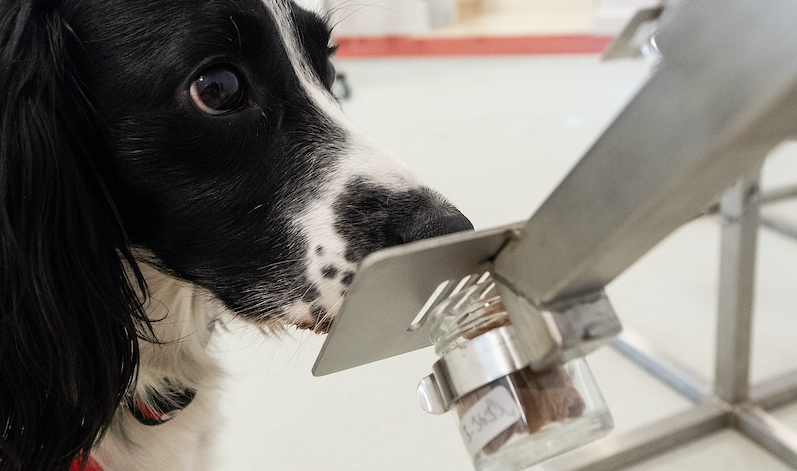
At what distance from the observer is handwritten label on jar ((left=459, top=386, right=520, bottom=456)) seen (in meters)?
0.46

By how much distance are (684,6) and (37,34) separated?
723mm

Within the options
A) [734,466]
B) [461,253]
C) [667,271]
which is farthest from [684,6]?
[667,271]

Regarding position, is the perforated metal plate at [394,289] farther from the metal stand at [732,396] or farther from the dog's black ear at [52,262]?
the metal stand at [732,396]

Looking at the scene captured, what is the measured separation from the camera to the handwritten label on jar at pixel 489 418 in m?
0.46

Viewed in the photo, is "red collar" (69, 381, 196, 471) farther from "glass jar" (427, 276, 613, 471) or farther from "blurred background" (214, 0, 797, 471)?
"glass jar" (427, 276, 613, 471)

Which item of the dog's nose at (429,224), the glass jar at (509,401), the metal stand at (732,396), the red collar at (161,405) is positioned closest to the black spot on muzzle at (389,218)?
the dog's nose at (429,224)

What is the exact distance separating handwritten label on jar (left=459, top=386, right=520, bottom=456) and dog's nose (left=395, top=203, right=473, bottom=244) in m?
0.32

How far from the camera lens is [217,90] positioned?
792 mm

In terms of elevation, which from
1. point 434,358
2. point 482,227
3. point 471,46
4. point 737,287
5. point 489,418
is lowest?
point 489,418

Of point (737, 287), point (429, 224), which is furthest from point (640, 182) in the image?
point (737, 287)

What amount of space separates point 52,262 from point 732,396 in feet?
4.57

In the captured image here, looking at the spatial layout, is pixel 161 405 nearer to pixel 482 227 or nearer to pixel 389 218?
pixel 389 218

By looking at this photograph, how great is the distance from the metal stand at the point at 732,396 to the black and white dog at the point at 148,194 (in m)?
0.83

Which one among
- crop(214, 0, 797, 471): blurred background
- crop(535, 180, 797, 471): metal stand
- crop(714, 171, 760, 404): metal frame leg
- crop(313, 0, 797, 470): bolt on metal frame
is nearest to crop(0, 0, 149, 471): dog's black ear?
crop(214, 0, 797, 471): blurred background
